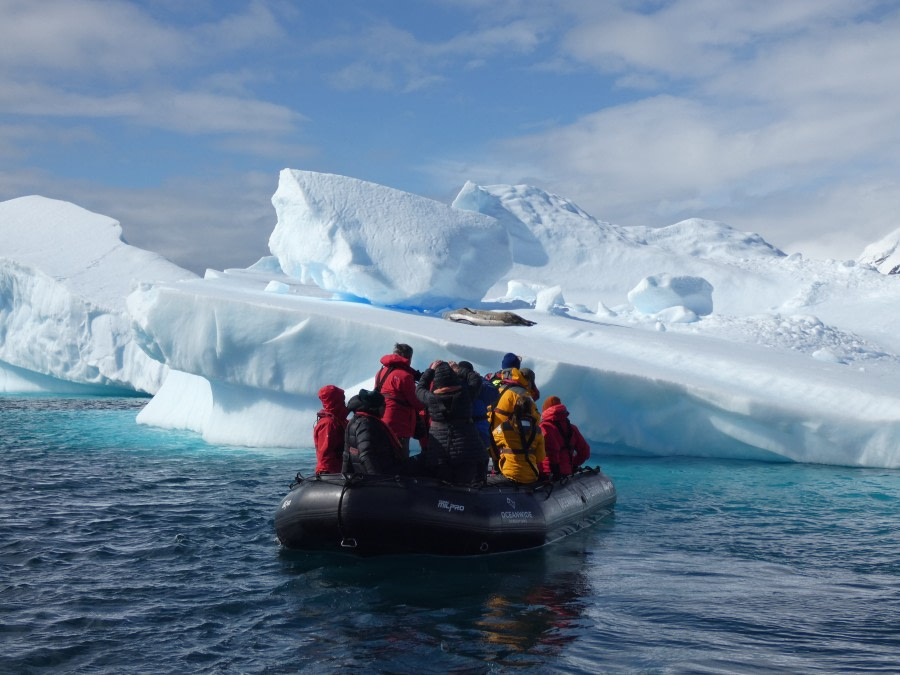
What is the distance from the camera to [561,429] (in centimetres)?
809

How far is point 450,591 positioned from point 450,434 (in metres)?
1.32

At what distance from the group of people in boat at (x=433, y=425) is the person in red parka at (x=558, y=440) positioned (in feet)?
1.40

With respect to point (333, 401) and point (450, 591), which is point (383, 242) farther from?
point (450, 591)

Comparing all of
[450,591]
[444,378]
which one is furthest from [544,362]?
[450,591]

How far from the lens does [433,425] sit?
6.71 metres

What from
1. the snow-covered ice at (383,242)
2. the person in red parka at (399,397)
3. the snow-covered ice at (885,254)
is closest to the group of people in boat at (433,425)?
the person in red parka at (399,397)

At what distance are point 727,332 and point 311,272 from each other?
8.42m

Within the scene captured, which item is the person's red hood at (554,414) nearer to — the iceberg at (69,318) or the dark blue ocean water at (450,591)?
the dark blue ocean water at (450,591)

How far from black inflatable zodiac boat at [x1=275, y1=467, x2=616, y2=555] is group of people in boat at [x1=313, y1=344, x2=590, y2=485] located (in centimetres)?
19

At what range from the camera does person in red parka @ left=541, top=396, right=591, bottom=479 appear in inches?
312

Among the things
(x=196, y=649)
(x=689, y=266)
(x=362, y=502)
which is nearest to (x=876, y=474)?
(x=362, y=502)

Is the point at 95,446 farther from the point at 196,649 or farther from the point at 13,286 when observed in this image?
the point at 13,286

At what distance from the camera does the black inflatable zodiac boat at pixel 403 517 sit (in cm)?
622

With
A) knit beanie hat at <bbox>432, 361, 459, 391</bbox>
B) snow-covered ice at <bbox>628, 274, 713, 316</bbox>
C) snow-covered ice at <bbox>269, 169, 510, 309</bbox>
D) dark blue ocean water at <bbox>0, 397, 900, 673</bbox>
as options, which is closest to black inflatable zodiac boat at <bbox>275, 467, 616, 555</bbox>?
dark blue ocean water at <bbox>0, 397, 900, 673</bbox>
